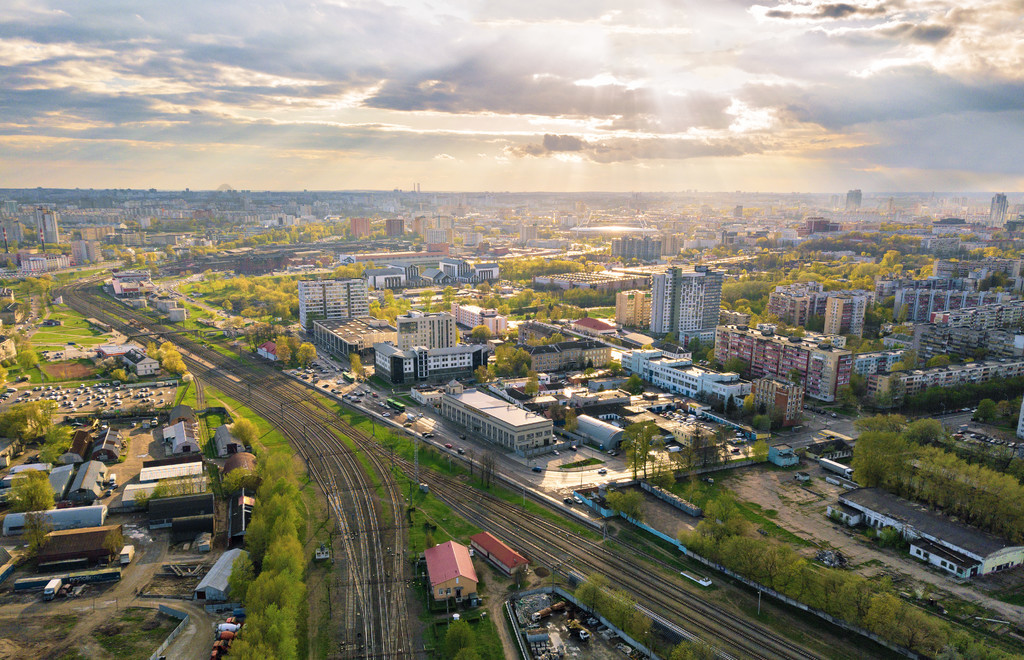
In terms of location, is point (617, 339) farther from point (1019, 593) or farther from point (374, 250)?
point (374, 250)

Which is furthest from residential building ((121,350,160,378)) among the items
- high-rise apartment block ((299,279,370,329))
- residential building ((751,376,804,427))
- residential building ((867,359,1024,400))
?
residential building ((867,359,1024,400))

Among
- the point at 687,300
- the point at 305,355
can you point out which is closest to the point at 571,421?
the point at 305,355

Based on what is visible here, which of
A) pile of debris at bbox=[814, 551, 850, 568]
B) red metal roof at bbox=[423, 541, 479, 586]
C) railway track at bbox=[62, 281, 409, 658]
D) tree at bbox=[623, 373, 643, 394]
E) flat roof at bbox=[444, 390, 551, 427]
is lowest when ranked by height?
railway track at bbox=[62, 281, 409, 658]

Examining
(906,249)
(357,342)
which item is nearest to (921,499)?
(357,342)

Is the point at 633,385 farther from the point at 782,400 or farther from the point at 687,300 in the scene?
the point at 687,300

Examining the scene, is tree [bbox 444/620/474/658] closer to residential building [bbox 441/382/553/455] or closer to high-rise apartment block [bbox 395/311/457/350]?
residential building [bbox 441/382/553/455]

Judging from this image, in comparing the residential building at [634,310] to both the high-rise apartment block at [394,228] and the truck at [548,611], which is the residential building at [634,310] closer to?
the truck at [548,611]

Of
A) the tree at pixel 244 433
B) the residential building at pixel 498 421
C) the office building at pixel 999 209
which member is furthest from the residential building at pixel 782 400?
the office building at pixel 999 209
